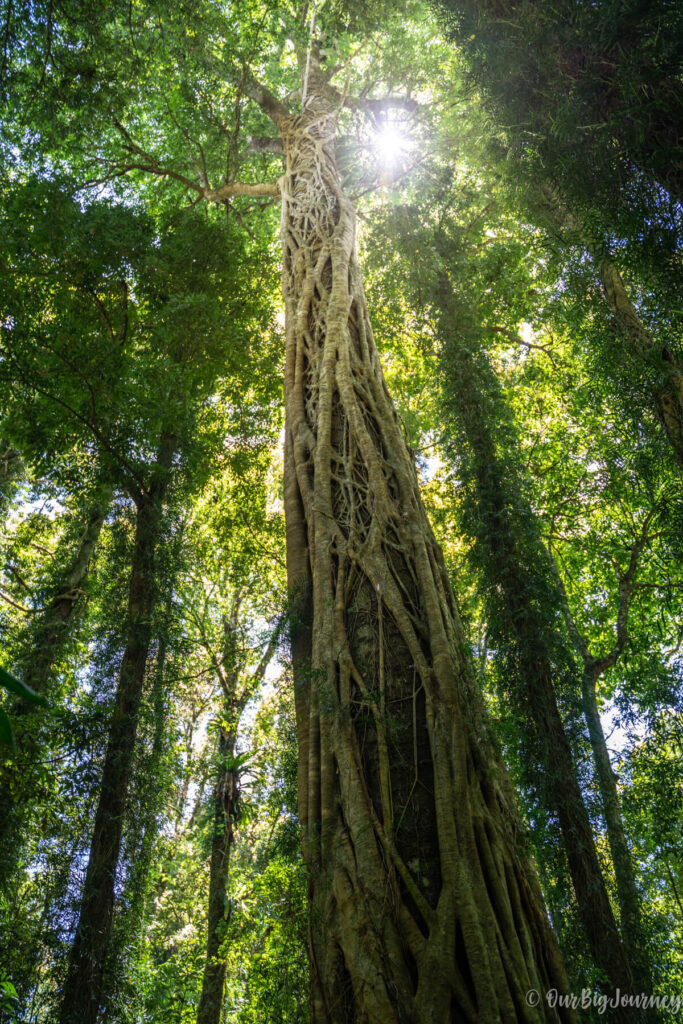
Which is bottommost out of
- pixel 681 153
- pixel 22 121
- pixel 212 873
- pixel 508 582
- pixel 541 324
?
pixel 212 873

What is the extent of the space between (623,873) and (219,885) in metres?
3.33

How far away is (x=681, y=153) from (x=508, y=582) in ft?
8.46

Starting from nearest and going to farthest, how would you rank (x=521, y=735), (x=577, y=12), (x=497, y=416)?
(x=577, y=12)
(x=521, y=735)
(x=497, y=416)

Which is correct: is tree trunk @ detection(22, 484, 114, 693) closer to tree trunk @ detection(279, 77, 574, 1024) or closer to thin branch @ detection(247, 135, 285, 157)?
tree trunk @ detection(279, 77, 574, 1024)

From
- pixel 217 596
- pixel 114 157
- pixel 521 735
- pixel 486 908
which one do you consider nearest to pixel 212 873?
pixel 217 596

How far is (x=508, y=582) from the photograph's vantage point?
161 inches

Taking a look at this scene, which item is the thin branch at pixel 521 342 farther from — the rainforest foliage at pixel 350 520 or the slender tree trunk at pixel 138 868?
the slender tree trunk at pixel 138 868

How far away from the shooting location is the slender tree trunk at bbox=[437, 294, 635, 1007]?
3393 millimetres

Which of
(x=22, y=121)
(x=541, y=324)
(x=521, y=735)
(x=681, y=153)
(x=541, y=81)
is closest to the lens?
(x=681, y=153)

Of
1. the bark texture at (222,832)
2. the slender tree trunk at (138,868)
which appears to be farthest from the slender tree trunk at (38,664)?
the bark texture at (222,832)

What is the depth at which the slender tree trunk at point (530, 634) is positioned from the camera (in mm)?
3393

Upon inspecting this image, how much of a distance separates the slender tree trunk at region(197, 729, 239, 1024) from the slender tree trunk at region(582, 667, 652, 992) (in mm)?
2679

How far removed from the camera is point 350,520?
2902mm

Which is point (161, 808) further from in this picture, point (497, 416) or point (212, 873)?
point (497, 416)
